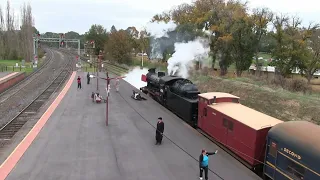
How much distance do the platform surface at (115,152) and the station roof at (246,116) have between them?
82.6 inches

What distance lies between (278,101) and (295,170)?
13.5 metres

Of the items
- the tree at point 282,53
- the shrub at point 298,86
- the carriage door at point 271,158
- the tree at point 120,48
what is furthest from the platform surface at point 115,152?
the tree at point 120,48

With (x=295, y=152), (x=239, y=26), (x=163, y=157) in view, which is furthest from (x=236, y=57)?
(x=295, y=152)

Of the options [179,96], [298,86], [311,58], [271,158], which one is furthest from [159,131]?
[311,58]

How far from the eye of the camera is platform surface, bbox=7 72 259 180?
42.1ft

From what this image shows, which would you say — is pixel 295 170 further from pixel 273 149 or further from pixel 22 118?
pixel 22 118

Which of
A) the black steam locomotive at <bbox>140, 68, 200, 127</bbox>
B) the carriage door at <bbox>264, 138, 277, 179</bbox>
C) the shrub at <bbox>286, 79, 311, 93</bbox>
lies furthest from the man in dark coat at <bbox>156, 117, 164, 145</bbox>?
the shrub at <bbox>286, 79, 311, 93</bbox>

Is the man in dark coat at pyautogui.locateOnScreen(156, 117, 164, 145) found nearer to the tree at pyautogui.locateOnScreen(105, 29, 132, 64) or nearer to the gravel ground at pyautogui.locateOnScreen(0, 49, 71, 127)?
the gravel ground at pyautogui.locateOnScreen(0, 49, 71, 127)

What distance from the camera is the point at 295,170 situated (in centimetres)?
1048

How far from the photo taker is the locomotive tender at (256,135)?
1012 cm

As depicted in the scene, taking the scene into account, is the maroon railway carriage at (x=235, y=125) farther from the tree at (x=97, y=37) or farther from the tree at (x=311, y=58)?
the tree at (x=97, y=37)

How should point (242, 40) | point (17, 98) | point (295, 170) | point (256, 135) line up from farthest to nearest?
point (242, 40), point (17, 98), point (256, 135), point (295, 170)

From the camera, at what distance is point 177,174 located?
1291 centimetres

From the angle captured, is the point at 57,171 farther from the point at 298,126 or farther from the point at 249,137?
the point at 298,126
